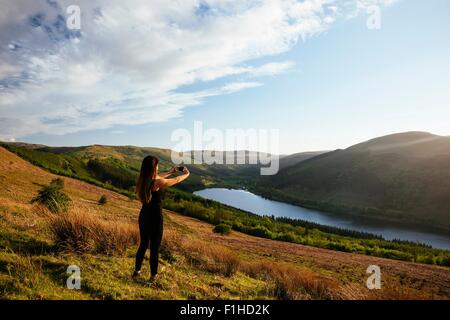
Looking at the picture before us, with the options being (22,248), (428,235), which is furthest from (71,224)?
(428,235)

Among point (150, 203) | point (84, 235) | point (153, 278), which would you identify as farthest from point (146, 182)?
point (84, 235)

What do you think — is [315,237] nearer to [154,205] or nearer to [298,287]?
[298,287]

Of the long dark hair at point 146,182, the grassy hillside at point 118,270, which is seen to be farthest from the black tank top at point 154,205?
the grassy hillside at point 118,270

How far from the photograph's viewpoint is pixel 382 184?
104 metres

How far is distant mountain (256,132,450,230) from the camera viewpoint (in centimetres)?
8306

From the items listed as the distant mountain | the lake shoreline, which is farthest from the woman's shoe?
the distant mountain

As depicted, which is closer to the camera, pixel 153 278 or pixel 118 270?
pixel 153 278

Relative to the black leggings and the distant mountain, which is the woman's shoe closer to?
the black leggings

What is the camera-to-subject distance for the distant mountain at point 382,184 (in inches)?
3270

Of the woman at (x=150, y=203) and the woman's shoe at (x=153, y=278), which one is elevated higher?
the woman at (x=150, y=203)
